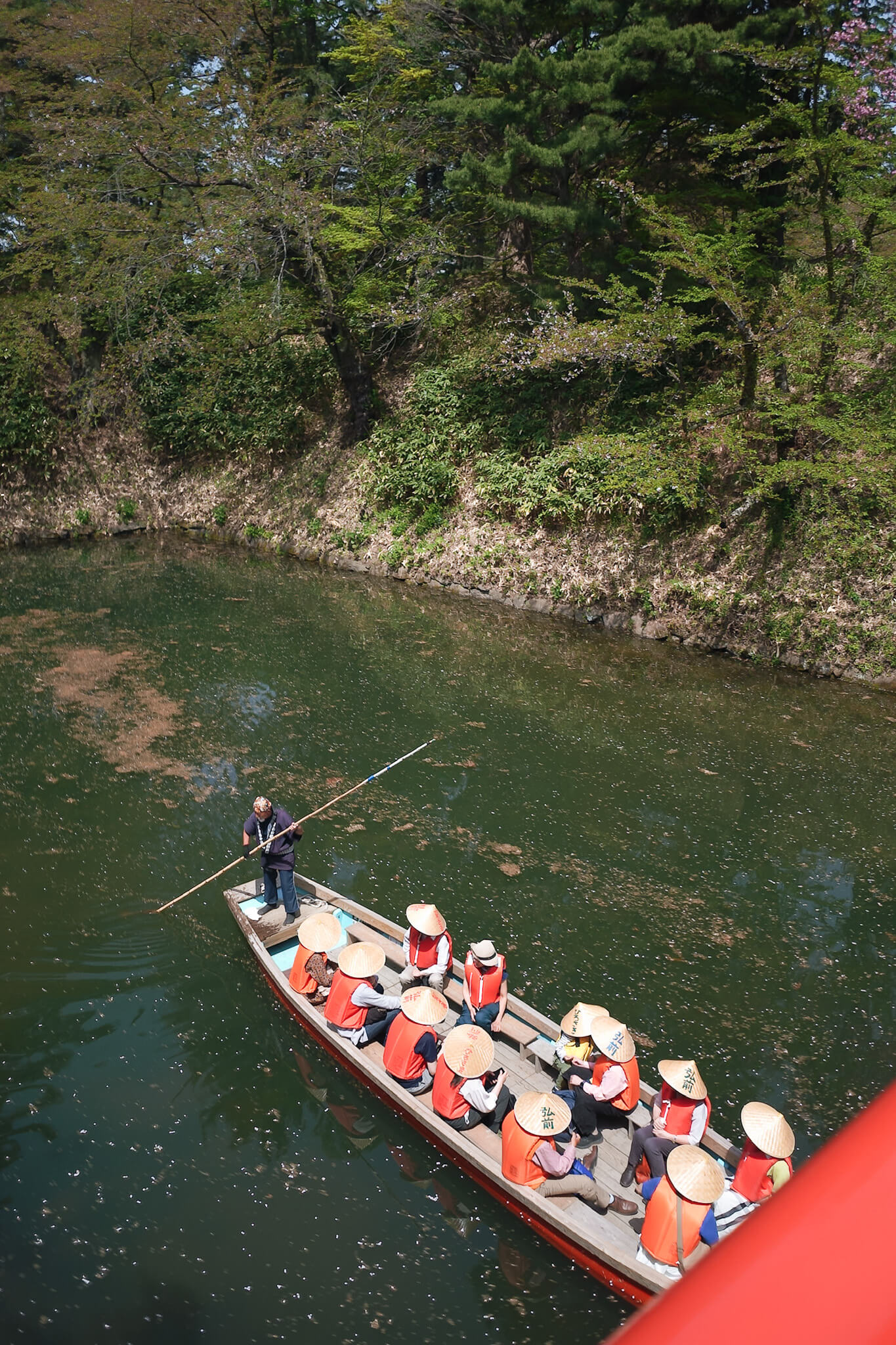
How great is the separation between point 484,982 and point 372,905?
267 centimetres

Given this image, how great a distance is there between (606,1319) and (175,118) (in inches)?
1072

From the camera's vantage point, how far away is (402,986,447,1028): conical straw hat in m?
7.29

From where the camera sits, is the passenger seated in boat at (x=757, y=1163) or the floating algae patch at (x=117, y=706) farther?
the floating algae patch at (x=117, y=706)

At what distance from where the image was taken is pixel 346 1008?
7.83m

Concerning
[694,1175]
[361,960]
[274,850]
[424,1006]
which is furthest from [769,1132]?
[274,850]

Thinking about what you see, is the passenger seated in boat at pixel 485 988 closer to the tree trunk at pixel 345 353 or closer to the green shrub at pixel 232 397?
the tree trunk at pixel 345 353

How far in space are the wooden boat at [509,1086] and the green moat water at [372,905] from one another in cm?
23

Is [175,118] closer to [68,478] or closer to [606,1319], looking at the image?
[68,478]

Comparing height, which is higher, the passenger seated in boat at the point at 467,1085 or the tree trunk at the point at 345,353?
the tree trunk at the point at 345,353

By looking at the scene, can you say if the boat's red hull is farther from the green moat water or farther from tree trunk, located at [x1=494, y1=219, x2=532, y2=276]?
tree trunk, located at [x1=494, y1=219, x2=532, y2=276]

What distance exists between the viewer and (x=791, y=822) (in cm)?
1188

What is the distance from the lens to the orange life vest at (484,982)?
7770mm

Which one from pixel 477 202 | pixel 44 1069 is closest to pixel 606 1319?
pixel 44 1069

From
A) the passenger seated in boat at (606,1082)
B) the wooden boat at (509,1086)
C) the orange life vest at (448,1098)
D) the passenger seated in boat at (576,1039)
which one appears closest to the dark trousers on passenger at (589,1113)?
the passenger seated in boat at (606,1082)
